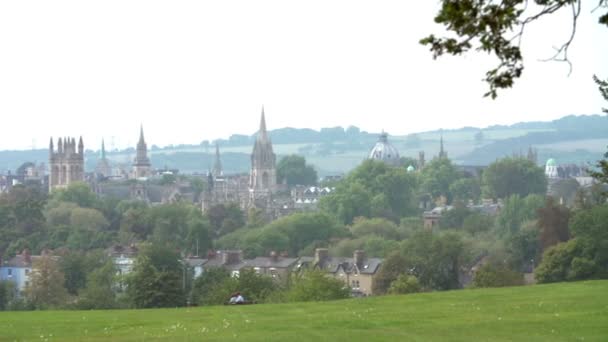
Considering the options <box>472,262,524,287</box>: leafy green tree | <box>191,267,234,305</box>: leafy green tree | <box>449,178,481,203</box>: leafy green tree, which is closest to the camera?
<box>191,267,234,305</box>: leafy green tree

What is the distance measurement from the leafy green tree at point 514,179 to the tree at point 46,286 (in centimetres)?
8860

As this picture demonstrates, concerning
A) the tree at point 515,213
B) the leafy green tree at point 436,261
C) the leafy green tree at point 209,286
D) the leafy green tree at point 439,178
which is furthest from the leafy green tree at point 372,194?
the leafy green tree at point 209,286

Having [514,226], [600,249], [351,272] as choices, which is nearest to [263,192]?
[514,226]

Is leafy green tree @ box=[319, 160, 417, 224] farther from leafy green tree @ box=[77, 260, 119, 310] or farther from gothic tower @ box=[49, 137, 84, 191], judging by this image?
leafy green tree @ box=[77, 260, 119, 310]

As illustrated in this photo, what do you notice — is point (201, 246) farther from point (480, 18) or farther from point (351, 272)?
point (480, 18)

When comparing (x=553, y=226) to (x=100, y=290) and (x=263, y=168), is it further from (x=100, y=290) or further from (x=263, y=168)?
(x=263, y=168)

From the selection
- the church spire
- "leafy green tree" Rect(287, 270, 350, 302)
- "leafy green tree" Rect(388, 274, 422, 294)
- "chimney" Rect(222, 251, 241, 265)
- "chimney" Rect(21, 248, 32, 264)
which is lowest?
"chimney" Rect(21, 248, 32, 264)

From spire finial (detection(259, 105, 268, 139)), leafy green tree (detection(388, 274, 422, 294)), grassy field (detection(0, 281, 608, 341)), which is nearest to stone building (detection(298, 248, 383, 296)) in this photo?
leafy green tree (detection(388, 274, 422, 294))

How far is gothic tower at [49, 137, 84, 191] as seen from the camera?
165250 mm

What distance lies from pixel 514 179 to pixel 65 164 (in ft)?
173

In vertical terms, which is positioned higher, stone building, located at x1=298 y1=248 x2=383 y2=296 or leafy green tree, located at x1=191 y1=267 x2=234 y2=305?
leafy green tree, located at x1=191 y1=267 x2=234 y2=305

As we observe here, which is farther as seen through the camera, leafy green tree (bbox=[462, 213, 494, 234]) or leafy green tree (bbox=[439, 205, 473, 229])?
leafy green tree (bbox=[439, 205, 473, 229])

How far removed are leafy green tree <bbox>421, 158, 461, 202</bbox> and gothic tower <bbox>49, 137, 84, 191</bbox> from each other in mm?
40090

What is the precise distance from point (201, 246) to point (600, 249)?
39940mm
